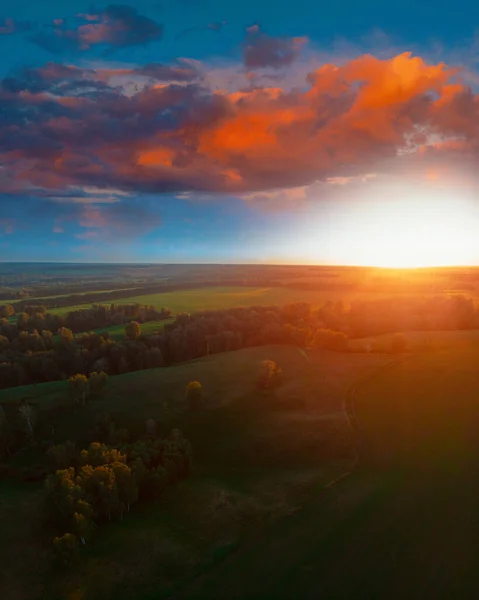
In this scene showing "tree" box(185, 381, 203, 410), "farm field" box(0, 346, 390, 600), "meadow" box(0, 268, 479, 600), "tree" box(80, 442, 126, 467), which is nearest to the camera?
"meadow" box(0, 268, 479, 600)

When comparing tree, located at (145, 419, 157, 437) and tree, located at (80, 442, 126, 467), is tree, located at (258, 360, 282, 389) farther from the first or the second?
tree, located at (80, 442, 126, 467)

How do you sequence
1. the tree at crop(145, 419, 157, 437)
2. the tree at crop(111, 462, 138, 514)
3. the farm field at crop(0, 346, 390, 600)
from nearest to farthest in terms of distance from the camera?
1. the farm field at crop(0, 346, 390, 600)
2. the tree at crop(111, 462, 138, 514)
3. the tree at crop(145, 419, 157, 437)

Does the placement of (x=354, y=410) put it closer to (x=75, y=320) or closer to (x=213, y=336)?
(x=213, y=336)

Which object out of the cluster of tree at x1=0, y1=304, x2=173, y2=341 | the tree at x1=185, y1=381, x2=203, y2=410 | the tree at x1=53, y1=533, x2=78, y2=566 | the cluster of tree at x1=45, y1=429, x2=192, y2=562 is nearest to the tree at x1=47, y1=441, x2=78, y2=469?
the cluster of tree at x1=45, y1=429, x2=192, y2=562

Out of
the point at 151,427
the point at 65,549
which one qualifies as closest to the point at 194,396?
the point at 151,427

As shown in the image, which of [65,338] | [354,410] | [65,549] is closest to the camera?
[65,549]

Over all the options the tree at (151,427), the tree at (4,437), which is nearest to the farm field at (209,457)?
the tree at (151,427)
